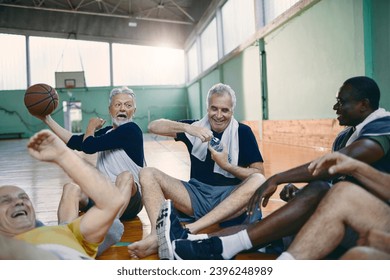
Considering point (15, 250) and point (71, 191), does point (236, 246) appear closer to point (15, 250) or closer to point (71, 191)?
point (15, 250)

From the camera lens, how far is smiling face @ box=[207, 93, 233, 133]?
2.26 metres

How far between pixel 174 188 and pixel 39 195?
182 cm

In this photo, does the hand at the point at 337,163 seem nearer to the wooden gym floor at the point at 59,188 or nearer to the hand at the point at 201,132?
the wooden gym floor at the point at 59,188

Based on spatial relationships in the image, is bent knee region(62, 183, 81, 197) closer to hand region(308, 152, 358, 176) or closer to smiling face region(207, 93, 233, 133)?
smiling face region(207, 93, 233, 133)

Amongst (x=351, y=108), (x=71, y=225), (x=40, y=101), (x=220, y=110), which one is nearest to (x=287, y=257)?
(x=351, y=108)

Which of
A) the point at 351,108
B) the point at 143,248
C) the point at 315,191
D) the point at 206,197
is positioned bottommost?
the point at 143,248

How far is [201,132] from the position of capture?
2068 millimetres

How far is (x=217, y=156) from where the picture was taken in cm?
215

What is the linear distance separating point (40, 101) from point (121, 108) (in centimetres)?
76

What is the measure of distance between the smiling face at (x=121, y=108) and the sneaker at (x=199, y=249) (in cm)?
112

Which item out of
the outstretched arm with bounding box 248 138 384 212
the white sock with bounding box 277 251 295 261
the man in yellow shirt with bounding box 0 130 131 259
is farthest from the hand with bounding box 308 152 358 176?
the man in yellow shirt with bounding box 0 130 131 259

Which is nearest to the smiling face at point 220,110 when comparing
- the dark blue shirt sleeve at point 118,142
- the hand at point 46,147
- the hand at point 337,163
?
the dark blue shirt sleeve at point 118,142
